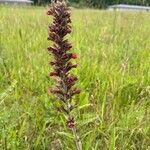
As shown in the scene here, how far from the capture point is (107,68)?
12.3 feet

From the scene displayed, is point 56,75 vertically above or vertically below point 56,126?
above

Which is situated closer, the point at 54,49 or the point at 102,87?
the point at 54,49

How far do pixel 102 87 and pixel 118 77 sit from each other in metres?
0.27

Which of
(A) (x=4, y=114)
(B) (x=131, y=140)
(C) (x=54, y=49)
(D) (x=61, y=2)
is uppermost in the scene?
(D) (x=61, y=2)

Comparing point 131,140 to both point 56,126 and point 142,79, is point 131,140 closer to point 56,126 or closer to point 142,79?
point 56,126

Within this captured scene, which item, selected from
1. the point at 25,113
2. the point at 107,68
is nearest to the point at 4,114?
the point at 25,113

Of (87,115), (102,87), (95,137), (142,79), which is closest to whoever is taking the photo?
(95,137)

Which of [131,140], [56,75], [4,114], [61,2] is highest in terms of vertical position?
[61,2]

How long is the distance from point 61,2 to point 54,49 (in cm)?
23

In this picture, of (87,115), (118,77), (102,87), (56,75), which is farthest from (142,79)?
(56,75)

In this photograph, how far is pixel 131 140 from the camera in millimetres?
2580

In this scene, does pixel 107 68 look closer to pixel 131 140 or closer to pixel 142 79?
pixel 142 79

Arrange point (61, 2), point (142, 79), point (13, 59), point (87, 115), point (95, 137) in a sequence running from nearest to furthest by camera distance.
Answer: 1. point (61, 2)
2. point (95, 137)
3. point (87, 115)
4. point (142, 79)
5. point (13, 59)

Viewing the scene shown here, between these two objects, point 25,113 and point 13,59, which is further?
point 13,59
